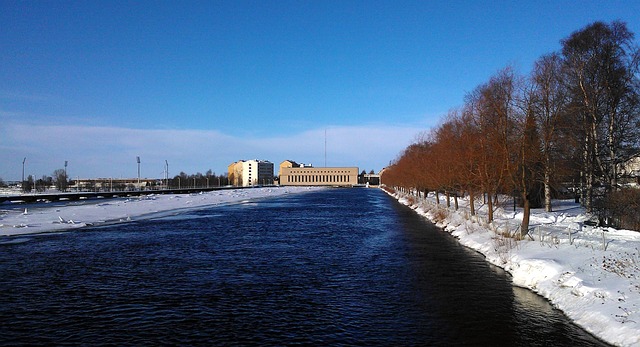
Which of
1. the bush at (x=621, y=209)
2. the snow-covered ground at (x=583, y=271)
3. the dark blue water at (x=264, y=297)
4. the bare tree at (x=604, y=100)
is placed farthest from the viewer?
the bare tree at (x=604, y=100)

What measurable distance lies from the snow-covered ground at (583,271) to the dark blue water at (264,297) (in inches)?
23.8

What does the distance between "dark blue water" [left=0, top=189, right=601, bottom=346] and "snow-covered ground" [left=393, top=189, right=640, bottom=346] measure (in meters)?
0.61

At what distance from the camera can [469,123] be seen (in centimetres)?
3759

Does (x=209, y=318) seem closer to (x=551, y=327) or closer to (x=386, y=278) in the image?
(x=386, y=278)

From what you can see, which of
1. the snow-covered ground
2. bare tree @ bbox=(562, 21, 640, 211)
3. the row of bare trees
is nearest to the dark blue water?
the snow-covered ground

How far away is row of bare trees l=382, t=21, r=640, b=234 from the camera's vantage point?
2670 centimetres

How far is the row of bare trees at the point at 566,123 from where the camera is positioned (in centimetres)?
2670

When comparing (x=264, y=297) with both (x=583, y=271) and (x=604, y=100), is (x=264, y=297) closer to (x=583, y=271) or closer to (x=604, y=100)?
(x=583, y=271)

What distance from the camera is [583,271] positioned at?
1590 cm

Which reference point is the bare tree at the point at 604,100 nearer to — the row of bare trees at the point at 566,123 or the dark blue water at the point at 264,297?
the row of bare trees at the point at 566,123

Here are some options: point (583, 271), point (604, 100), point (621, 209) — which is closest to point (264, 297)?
point (583, 271)

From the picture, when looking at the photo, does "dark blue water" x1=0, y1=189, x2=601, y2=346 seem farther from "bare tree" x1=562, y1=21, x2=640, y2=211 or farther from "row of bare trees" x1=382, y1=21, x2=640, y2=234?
"bare tree" x1=562, y1=21, x2=640, y2=211

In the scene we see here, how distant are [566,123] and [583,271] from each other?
15392 millimetres

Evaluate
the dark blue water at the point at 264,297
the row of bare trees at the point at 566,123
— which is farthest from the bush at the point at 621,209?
the dark blue water at the point at 264,297
